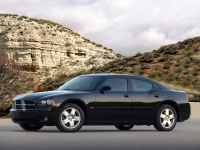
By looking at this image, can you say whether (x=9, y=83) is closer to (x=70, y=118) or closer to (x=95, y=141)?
(x=70, y=118)

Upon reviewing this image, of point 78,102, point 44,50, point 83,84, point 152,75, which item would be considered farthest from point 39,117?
point 44,50

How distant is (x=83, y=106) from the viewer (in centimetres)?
1438

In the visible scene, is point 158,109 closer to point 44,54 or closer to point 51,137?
point 51,137

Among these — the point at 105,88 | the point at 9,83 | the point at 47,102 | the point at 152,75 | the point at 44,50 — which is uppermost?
the point at 44,50

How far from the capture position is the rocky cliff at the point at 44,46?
88062mm

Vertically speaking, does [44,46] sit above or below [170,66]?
above

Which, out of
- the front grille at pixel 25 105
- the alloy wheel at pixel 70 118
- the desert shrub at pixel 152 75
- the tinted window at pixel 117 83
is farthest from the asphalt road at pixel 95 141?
the desert shrub at pixel 152 75

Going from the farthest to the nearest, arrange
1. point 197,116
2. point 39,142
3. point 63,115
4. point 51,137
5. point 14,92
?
point 14,92 < point 197,116 < point 63,115 < point 51,137 < point 39,142

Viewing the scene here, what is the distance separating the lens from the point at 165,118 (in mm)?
15562

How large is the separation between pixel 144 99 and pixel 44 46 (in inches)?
3001

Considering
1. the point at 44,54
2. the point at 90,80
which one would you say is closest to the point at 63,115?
the point at 90,80

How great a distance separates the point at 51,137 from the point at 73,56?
81.6m

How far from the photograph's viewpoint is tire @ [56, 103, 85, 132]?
46.0ft

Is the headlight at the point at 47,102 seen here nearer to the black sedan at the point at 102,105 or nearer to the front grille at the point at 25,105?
the black sedan at the point at 102,105
